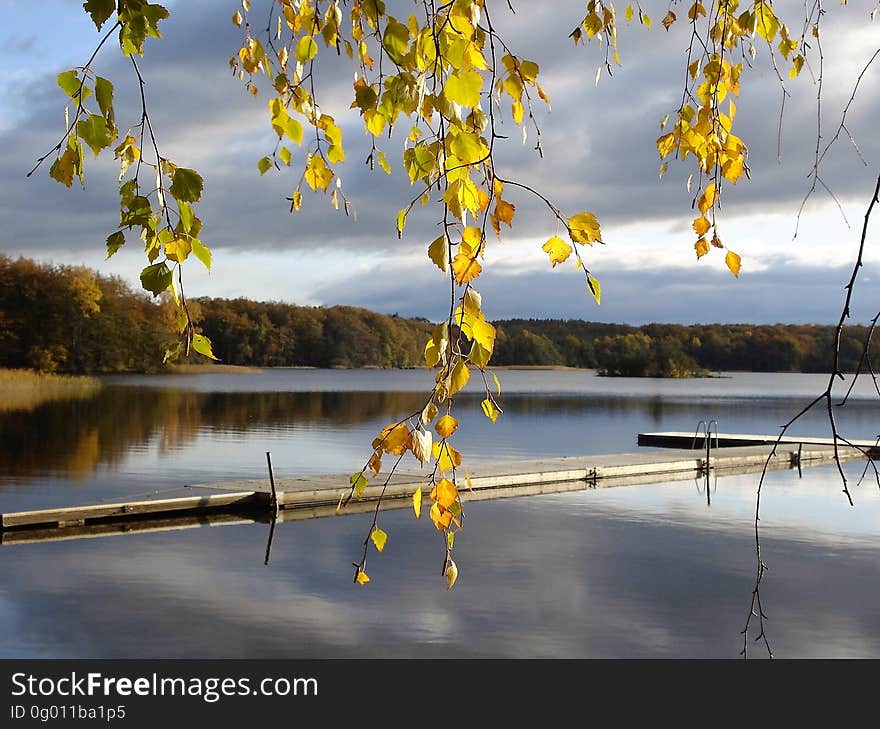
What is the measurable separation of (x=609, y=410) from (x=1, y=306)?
124ft

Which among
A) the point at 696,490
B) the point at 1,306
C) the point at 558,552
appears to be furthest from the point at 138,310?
the point at 558,552

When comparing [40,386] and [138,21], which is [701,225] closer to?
[138,21]

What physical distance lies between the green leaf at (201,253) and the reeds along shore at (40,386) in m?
54.7

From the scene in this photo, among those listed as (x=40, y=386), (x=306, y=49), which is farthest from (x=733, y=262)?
(x=40, y=386)

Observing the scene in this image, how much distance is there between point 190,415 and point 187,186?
1738 inches

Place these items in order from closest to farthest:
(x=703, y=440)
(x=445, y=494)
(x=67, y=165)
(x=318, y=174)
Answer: (x=445, y=494), (x=67, y=165), (x=318, y=174), (x=703, y=440)

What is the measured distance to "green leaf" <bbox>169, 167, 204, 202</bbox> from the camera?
2109 millimetres

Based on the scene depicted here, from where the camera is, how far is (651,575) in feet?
43.3

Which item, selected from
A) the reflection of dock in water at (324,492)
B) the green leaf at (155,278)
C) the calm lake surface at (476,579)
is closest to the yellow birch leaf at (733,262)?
the green leaf at (155,278)

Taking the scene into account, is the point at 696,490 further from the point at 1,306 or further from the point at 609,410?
the point at 1,306

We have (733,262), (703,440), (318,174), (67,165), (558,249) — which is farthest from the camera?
(703,440)

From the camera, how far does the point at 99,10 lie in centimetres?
214

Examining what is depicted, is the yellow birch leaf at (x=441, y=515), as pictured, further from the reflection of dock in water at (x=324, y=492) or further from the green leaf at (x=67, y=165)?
the reflection of dock in water at (x=324, y=492)

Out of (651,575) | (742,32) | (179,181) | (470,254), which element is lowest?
(651,575)
